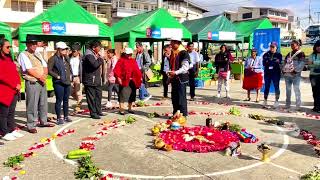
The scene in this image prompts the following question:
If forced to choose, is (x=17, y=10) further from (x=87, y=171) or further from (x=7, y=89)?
(x=87, y=171)

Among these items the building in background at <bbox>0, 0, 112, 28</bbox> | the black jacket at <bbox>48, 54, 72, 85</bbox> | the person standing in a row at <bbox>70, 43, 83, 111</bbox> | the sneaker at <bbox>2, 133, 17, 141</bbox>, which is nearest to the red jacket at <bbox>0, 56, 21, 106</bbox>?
the sneaker at <bbox>2, 133, 17, 141</bbox>

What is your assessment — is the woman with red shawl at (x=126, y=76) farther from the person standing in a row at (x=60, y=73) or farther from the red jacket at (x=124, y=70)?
the person standing in a row at (x=60, y=73)

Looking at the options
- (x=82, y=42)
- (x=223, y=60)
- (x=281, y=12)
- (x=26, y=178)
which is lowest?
(x=26, y=178)

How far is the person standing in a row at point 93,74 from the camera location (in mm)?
9992

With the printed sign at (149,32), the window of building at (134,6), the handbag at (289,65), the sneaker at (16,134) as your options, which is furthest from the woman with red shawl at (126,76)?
the window of building at (134,6)

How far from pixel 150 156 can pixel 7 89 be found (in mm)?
3630

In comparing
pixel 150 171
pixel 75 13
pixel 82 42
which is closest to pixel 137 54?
pixel 75 13

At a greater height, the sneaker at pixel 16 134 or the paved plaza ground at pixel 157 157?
the sneaker at pixel 16 134

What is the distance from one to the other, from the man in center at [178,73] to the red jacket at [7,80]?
4.00 meters

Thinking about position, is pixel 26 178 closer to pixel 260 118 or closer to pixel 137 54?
pixel 260 118

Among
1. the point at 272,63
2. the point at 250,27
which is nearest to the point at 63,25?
the point at 272,63

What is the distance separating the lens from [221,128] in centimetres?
870

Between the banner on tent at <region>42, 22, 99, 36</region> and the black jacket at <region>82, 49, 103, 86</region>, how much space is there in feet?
14.6

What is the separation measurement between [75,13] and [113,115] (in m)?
5.96
